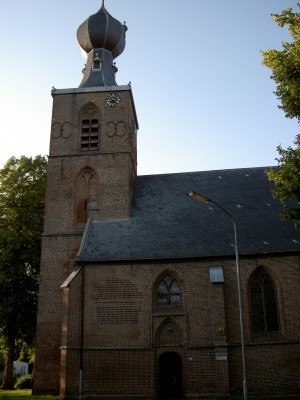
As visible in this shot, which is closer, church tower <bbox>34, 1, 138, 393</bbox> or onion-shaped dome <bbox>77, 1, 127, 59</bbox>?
church tower <bbox>34, 1, 138, 393</bbox>

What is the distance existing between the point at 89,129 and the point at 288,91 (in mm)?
13948

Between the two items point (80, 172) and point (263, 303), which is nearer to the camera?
point (263, 303)

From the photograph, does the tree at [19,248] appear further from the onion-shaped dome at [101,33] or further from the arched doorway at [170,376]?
the arched doorway at [170,376]

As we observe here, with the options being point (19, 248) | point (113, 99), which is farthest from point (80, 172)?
point (19, 248)

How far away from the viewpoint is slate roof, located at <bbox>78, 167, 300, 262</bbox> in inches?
833

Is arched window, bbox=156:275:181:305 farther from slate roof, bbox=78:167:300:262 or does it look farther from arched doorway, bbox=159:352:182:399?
arched doorway, bbox=159:352:182:399

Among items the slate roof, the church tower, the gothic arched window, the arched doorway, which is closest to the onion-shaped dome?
the church tower

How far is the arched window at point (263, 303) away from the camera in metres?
19.9

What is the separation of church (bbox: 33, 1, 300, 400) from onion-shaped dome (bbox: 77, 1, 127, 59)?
5.44m

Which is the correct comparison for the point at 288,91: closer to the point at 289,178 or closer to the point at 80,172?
the point at 289,178

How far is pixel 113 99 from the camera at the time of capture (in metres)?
26.0

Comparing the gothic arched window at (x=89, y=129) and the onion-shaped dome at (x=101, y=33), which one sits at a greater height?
the onion-shaped dome at (x=101, y=33)

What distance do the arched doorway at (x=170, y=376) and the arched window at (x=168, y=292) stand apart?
231 centimetres

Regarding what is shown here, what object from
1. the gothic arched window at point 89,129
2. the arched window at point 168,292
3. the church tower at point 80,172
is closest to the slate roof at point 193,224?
the church tower at point 80,172
